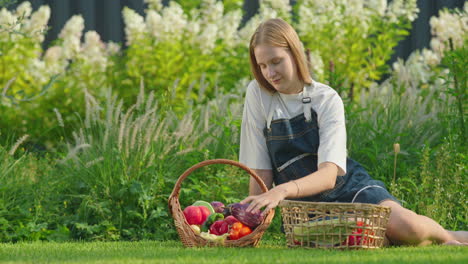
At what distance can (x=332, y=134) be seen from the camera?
174 inches

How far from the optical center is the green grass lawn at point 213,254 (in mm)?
3701

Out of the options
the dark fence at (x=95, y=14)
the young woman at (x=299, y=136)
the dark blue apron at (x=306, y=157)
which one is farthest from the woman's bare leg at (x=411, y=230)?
the dark fence at (x=95, y=14)

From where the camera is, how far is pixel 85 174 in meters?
5.68

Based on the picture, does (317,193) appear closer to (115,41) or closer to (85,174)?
(85,174)

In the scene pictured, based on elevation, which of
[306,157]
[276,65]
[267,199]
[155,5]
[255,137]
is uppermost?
[155,5]

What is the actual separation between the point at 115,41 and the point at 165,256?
6307mm

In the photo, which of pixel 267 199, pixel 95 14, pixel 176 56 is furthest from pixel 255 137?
pixel 95 14

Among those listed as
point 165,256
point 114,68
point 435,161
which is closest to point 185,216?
point 165,256

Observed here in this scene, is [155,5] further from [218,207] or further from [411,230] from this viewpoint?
[411,230]

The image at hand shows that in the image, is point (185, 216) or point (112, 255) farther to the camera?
point (185, 216)

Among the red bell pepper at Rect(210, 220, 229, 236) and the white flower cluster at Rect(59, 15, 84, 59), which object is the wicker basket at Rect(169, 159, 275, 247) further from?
the white flower cluster at Rect(59, 15, 84, 59)

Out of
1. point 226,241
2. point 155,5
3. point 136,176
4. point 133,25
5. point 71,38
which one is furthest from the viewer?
point 155,5

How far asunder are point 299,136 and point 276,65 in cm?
46

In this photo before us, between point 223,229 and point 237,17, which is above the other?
point 237,17
